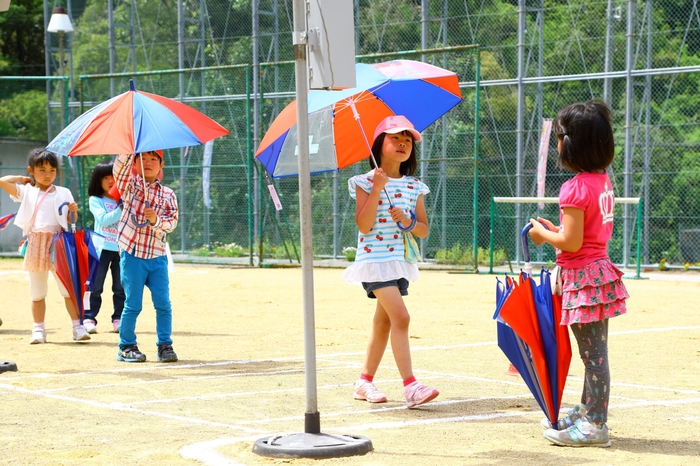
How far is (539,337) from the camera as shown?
213 inches

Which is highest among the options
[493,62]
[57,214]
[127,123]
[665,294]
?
[493,62]

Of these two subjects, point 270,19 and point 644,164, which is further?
point 270,19

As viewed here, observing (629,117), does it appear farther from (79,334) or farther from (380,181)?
(380,181)

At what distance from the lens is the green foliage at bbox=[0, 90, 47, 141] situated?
28875 millimetres

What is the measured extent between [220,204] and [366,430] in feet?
57.9

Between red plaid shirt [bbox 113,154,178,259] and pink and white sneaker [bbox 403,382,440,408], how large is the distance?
9.94 ft

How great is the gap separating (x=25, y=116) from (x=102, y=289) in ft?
69.0

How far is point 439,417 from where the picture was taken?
20.1 feet

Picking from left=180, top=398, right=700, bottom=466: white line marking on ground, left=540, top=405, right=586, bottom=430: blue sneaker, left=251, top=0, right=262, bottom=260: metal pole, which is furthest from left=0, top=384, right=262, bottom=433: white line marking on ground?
left=251, top=0, right=262, bottom=260: metal pole

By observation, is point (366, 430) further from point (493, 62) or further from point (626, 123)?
point (493, 62)

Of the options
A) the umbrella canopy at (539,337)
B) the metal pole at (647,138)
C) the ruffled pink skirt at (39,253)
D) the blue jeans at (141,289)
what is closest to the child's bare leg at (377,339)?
the umbrella canopy at (539,337)

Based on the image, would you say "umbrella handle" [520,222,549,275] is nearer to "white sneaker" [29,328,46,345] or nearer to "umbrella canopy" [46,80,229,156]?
"umbrella canopy" [46,80,229,156]

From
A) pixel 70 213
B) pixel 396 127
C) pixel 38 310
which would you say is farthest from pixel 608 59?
pixel 396 127

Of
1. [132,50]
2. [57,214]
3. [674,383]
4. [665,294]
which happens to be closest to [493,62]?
[665,294]
